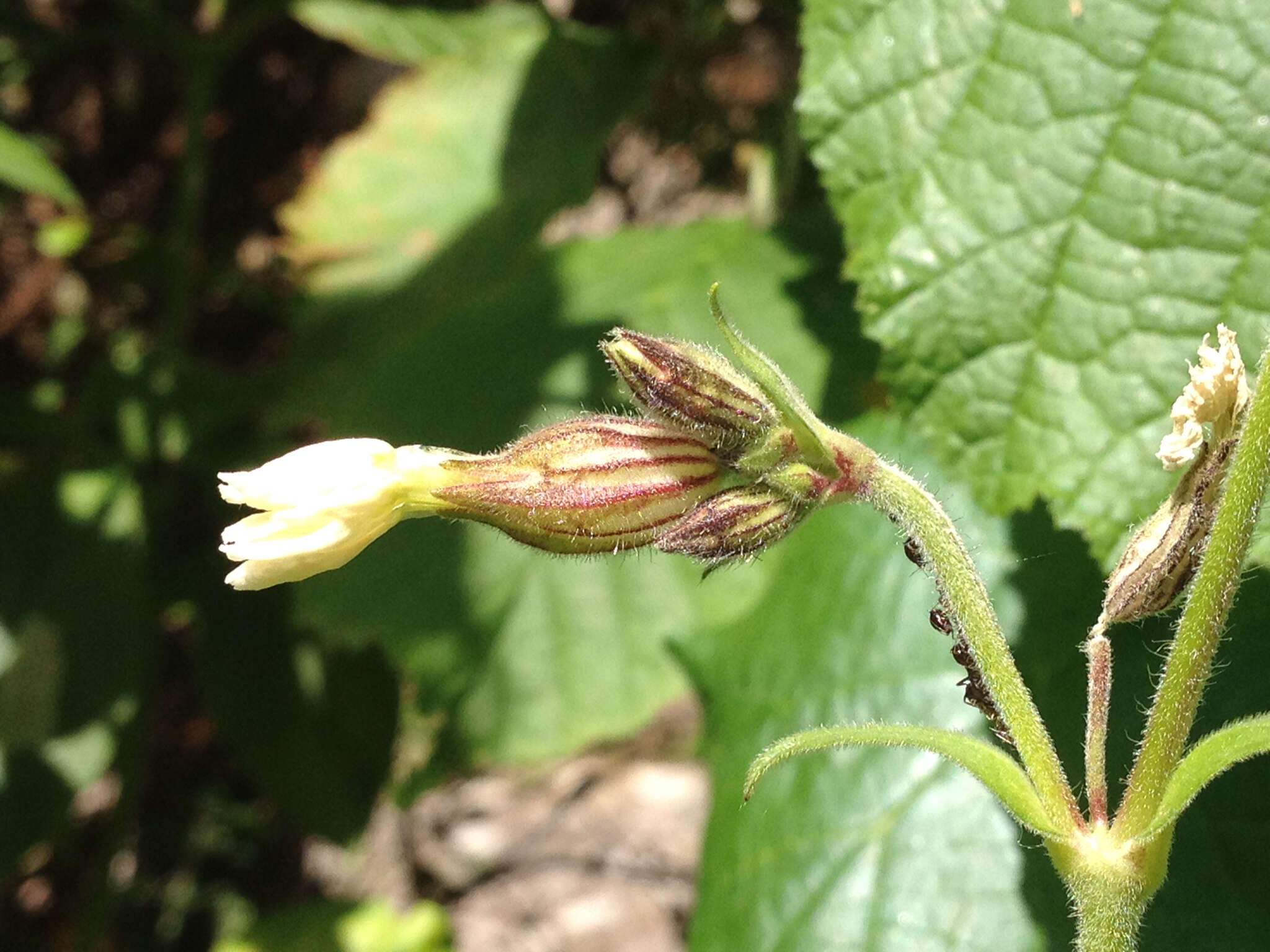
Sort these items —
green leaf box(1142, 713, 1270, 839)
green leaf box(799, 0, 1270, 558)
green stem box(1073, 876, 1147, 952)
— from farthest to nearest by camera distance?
green leaf box(799, 0, 1270, 558) < green stem box(1073, 876, 1147, 952) < green leaf box(1142, 713, 1270, 839)

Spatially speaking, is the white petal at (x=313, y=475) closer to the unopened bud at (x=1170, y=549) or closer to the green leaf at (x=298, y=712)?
the unopened bud at (x=1170, y=549)

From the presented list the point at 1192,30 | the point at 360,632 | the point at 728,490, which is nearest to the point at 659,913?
the point at 360,632

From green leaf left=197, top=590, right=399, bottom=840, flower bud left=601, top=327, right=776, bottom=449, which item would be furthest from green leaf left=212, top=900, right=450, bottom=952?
flower bud left=601, top=327, right=776, bottom=449

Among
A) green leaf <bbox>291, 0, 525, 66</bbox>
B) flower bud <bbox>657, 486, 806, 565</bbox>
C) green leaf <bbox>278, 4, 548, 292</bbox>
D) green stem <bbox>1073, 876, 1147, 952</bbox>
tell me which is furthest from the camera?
green leaf <bbox>278, 4, 548, 292</bbox>

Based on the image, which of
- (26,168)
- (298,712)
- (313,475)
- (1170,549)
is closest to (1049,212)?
(1170,549)

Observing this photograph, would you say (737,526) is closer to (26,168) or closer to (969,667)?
(969,667)

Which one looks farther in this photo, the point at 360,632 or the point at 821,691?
the point at 360,632

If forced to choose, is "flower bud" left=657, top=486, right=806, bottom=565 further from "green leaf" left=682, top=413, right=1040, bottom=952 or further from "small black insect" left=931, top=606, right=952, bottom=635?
"green leaf" left=682, top=413, right=1040, bottom=952

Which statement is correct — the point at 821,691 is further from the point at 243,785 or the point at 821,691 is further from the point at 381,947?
the point at 243,785
